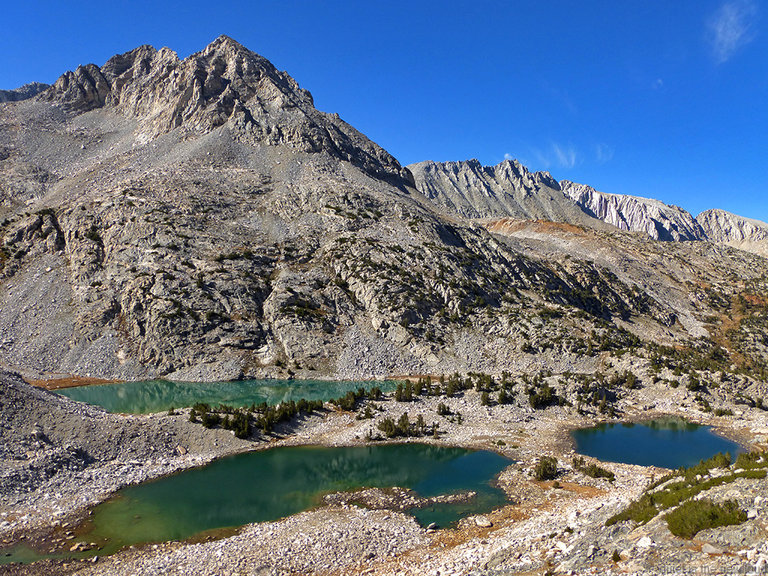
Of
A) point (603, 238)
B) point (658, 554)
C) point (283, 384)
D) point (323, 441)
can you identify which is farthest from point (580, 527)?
point (603, 238)

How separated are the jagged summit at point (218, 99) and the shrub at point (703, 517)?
11371cm

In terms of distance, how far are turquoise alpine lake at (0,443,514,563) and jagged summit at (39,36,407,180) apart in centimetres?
9587

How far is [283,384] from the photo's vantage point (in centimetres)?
5931

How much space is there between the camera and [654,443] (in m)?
40.4

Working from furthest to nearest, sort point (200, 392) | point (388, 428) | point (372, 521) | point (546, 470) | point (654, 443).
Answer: point (200, 392) → point (654, 443) → point (388, 428) → point (546, 470) → point (372, 521)

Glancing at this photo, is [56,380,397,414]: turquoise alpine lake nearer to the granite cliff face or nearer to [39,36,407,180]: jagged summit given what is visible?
the granite cliff face

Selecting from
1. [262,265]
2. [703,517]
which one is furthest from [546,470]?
[262,265]

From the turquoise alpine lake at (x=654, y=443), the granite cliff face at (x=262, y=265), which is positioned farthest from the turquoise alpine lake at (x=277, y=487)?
the granite cliff face at (x=262, y=265)

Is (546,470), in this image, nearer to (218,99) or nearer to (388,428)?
(388,428)

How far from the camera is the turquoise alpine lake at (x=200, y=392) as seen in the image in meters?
48.8

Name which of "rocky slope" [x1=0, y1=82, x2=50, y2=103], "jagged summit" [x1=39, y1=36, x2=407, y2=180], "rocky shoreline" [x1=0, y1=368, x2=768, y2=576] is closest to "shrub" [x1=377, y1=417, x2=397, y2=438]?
"rocky shoreline" [x1=0, y1=368, x2=768, y2=576]

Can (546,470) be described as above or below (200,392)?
below

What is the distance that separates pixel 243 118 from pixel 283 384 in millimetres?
87722

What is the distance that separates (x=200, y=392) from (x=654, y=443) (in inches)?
1970
